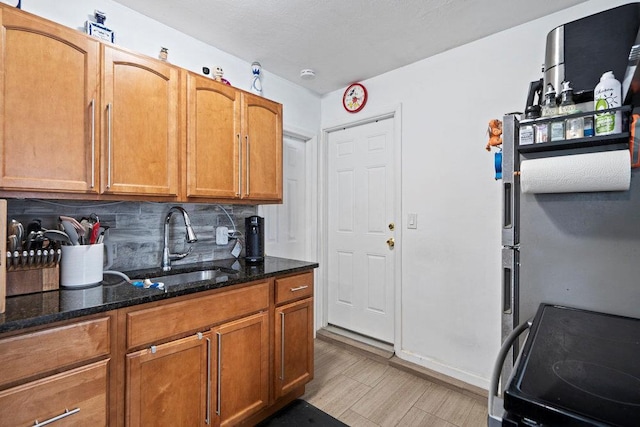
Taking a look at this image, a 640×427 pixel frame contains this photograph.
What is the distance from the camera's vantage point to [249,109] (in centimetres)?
210

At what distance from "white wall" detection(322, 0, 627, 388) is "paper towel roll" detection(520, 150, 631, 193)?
1006mm

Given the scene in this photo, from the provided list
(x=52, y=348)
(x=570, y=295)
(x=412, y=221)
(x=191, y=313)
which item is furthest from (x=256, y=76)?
(x=570, y=295)

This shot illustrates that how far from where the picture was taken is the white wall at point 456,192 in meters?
2.06

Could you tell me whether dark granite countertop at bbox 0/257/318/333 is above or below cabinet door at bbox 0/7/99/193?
below

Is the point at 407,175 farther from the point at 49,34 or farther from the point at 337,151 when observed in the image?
the point at 49,34

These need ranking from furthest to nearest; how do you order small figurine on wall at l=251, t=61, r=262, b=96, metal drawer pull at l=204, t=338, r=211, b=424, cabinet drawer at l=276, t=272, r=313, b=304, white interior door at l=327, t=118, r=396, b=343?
white interior door at l=327, t=118, r=396, b=343 < small figurine on wall at l=251, t=61, r=262, b=96 < cabinet drawer at l=276, t=272, r=313, b=304 < metal drawer pull at l=204, t=338, r=211, b=424

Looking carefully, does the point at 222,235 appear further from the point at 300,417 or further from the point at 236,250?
the point at 300,417

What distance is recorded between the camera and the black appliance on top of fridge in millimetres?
612

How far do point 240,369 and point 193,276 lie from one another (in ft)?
2.13

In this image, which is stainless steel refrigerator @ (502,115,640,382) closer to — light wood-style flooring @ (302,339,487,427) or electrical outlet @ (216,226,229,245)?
light wood-style flooring @ (302,339,487,427)

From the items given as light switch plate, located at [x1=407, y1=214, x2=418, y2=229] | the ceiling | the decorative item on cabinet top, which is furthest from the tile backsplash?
light switch plate, located at [x1=407, y1=214, x2=418, y2=229]

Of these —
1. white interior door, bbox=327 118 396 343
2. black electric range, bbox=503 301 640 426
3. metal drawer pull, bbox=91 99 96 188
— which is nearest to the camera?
black electric range, bbox=503 301 640 426

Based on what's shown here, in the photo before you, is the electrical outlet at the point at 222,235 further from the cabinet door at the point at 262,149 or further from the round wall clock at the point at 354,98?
the round wall clock at the point at 354,98

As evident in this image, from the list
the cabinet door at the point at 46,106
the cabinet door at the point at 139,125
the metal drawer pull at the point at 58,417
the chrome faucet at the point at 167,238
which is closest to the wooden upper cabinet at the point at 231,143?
the cabinet door at the point at 139,125
